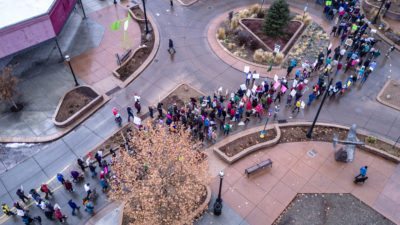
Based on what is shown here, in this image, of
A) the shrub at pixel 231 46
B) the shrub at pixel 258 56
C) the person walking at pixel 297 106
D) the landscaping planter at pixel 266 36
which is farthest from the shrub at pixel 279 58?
the person walking at pixel 297 106

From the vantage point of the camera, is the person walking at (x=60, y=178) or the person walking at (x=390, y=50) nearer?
the person walking at (x=60, y=178)

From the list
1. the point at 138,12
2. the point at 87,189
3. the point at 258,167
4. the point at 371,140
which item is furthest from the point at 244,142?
the point at 138,12

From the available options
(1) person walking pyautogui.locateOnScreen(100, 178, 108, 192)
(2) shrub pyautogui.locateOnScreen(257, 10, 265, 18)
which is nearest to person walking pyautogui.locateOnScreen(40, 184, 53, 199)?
(1) person walking pyautogui.locateOnScreen(100, 178, 108, 192)

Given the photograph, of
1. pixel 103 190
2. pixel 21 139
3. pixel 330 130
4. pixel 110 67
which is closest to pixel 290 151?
pixel 330 130

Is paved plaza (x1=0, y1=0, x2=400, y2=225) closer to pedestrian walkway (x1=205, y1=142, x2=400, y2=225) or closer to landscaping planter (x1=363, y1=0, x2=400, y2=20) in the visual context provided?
pedestrian walkway (x1=205, y1=142, x2=400, y2=225)

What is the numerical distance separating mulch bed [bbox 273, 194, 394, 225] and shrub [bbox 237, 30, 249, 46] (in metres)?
14.4

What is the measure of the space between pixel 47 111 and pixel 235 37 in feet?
52.3

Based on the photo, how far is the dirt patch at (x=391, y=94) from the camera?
A: 23.3 meters

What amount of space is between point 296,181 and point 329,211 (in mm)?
2249

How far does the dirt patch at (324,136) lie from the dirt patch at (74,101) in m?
13.0

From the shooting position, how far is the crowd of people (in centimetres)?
1631

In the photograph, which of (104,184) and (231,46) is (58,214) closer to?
(104,184)

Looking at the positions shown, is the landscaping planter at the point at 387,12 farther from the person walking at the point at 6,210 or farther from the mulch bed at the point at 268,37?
the person walking at the point at 6,210

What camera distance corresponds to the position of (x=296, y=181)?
18.6m
